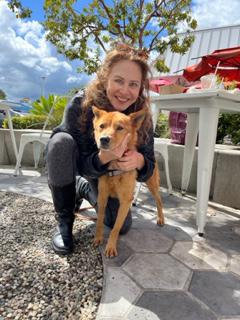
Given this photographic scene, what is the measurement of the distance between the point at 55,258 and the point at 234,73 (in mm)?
3409

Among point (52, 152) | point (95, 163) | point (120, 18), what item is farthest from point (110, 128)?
point (120, 18)

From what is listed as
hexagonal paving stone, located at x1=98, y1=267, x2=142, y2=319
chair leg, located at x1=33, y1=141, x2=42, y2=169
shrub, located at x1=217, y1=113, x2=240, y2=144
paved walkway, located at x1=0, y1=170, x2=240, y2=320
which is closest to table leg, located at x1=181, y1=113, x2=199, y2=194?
paved walkway, located at x1=0, y1=170, x2=240, y2=320

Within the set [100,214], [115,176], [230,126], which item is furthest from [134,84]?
[230,126]

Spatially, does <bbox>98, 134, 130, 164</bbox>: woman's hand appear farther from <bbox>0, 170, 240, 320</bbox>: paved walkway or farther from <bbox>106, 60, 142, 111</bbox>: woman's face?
<bbox>0, 170, 240, 320</bbox>: paved walkway

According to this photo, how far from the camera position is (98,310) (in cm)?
143

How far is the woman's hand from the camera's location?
1.86 meters

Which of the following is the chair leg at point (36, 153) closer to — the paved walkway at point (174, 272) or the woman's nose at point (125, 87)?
the paved walkway at point (174, 272)

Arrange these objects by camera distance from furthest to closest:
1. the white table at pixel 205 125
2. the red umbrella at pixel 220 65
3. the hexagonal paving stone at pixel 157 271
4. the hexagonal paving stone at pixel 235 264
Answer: the red umbrella at pixel 220 65 < the white table at pixel 205 125 < the hexagonal paving stone at pixel 235 264 < the hexagonal paving stone at pixel 157 271

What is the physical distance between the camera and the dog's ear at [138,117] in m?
1.88

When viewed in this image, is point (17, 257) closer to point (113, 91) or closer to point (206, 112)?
point (113, 91)

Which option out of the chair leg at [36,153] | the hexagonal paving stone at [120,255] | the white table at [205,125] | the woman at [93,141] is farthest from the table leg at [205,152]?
the chair leg at [36,153]

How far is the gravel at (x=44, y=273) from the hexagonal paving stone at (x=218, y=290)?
566 mm

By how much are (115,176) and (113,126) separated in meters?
0.37

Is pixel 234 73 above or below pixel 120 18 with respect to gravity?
below
